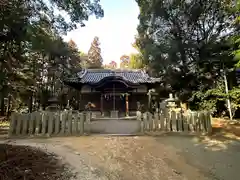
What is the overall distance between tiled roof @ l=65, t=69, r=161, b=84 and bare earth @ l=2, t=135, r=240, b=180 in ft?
33.2

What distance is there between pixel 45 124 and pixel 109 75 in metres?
10.0

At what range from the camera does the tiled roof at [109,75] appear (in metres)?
15.7

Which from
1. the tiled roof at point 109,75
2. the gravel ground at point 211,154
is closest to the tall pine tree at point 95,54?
the tiled roof at point 109,75

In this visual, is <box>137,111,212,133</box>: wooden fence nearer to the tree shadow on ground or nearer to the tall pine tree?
the tree shadow on ground

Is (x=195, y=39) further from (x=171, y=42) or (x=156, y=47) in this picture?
(x=156, y=47)

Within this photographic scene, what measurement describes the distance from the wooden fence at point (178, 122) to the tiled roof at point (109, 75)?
28.6ft

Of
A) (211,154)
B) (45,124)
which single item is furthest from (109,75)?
(211,154)

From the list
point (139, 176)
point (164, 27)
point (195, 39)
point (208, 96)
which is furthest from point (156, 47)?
point (139, 176)

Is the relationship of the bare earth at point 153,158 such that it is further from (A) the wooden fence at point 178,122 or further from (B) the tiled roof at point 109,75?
(B) the tiled roof at point 109,75

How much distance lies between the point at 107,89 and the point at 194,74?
7326 mm

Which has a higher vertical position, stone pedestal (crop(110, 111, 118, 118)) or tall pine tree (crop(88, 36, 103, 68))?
tall pine tree (crop(88, 36, 103, 68))

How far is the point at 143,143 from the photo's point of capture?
505cm

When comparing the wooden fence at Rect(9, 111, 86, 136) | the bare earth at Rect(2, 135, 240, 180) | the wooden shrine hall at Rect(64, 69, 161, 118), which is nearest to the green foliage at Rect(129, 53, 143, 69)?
the wooden shrine hall at Rect(64, 69, 161, 118)

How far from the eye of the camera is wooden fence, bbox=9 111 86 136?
5887 mm
